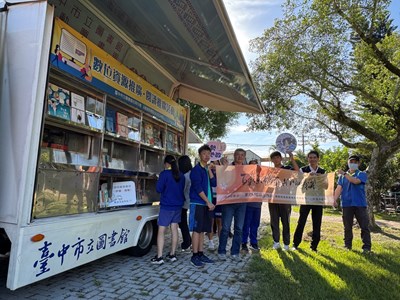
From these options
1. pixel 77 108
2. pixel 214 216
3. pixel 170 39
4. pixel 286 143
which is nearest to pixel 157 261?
pixel 214 216

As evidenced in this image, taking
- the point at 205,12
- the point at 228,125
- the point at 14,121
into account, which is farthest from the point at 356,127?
the point at 14,121

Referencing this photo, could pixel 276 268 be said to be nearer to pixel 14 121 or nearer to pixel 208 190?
pixel 208 190

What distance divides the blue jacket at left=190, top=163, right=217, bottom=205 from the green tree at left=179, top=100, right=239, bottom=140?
9.03 meters

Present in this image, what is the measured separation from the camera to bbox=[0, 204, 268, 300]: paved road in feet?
11.6

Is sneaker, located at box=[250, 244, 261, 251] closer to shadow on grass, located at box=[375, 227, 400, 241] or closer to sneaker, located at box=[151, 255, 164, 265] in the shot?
sneaker, located at box=[151, 255, 164, 265]

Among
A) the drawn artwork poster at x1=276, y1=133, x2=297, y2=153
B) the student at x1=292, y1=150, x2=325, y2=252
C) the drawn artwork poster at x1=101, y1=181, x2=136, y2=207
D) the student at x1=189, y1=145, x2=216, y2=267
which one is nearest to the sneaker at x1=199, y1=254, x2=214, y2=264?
the student at x1=189, y1=145, x2=216, y2=267

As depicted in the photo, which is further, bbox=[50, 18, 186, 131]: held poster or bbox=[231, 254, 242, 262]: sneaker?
bbox=[231, 254, 242, 262]: sneaker

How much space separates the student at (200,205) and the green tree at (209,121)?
897 centimetres

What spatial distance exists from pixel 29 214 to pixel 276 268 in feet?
11.5

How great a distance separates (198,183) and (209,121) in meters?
9.97

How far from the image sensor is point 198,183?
15.6 ft

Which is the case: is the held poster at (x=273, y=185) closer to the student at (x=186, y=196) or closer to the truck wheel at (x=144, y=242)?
the student at (x=186, y=196)

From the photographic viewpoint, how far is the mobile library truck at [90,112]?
2908mm

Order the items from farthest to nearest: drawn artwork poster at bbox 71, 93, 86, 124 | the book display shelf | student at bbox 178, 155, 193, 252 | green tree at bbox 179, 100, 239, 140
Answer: green tree at bbox 179, 100, 239, 140 → student at bbox 178, 155, 193, 252 → drawn artwork poster at bbox 71, 93, 86, 124 → the book display shelf
